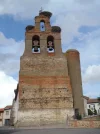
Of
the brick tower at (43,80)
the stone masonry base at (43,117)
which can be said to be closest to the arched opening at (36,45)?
the brick tower at (43,80)

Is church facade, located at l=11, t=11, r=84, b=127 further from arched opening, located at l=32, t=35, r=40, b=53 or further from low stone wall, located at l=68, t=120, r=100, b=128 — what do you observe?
low stone wall, located at l=68, t=120, r=100, b=128

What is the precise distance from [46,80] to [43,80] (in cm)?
42

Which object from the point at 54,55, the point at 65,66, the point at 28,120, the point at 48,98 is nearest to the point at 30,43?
the point at 54,55

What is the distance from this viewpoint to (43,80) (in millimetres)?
29906

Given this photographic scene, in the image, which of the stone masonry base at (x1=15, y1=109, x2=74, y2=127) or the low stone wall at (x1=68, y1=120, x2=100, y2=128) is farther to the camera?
the stone masonry base at (x1=15, y1=109, x2=74, y2=127)

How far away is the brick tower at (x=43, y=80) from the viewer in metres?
28.1

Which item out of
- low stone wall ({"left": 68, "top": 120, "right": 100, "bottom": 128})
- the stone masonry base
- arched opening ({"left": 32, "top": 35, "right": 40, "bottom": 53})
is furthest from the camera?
arched opening ({"left": 32, "top": 35, "right": 40, "bottom": 53})

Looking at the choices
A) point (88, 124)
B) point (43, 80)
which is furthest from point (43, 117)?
point (88, 124)

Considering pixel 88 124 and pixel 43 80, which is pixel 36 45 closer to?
pixel 43 80

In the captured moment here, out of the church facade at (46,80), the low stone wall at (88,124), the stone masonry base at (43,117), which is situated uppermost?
the church facade at (46,80)

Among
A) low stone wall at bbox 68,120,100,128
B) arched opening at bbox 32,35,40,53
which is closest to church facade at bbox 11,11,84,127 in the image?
arched opening at bbox 32,35,40,53

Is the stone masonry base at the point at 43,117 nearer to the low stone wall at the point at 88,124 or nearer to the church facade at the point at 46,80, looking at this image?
the church facade at the point at 46,80

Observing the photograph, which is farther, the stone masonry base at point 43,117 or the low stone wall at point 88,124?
Result: the stone masonry base at point 43,117

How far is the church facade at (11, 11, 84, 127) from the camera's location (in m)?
28.2
